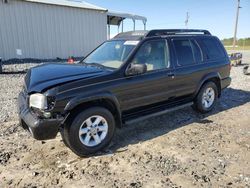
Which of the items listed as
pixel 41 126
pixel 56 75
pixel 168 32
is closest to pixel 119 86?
pixel 56 75

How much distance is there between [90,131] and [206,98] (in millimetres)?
3375

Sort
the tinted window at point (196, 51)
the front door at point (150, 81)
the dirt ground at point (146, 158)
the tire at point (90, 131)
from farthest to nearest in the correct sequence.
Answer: the tinted window at point (196, 51) < the front door at point (150, 81) < the tire at point (90, 131) < the dirt ground at point (146, 158)

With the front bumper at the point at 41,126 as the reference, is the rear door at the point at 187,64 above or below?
above

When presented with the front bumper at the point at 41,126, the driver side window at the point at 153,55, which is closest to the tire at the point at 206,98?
the driver side window at the point at 153,55

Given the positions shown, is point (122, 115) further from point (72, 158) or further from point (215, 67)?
point (215, 67)

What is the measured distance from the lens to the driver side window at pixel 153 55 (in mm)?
4434

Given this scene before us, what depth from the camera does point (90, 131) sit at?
12.5 feet

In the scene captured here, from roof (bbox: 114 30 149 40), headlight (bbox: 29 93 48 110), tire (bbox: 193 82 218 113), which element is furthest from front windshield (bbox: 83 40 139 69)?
A: tire (bbox: 193 82 218 113)

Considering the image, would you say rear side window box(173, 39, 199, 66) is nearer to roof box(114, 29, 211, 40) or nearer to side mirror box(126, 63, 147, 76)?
roof box(114, 29, 211, 40)

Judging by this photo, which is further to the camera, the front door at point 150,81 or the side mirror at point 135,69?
the front door at point 150,81

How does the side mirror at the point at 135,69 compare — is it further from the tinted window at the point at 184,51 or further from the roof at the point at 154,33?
the tinted window at the point at 184,51

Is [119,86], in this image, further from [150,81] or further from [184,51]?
[184,51]

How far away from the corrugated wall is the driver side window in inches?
491

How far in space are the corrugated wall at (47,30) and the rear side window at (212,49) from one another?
41.0ft
